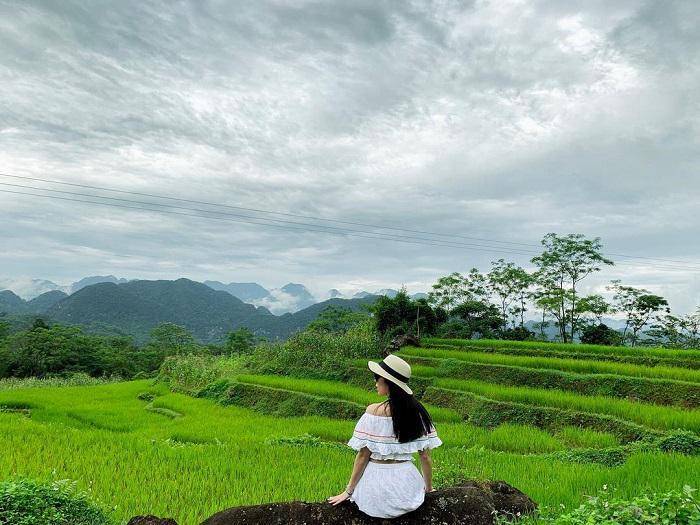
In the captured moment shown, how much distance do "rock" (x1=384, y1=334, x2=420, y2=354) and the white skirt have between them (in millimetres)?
Result: 17670

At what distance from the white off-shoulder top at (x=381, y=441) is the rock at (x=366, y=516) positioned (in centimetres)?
47

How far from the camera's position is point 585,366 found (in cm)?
1527

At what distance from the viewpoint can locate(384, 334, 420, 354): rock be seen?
70.4 ft

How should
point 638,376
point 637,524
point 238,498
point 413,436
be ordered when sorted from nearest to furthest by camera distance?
point 637,524 → point 413,436 → point 238,498 → point 638,376

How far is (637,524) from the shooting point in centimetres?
313

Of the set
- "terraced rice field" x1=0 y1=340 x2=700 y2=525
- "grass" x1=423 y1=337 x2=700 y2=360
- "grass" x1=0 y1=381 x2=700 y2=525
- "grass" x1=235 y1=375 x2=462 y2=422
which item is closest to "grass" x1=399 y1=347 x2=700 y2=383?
"terraced rice field" x1=0 y1=340 x2=700 y2=525

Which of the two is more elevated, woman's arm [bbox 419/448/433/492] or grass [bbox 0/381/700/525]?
woman's arm [bbox 419/448/433/492]

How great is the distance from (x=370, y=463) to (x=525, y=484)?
3.47 metres

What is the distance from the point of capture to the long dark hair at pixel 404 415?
11.7 feet

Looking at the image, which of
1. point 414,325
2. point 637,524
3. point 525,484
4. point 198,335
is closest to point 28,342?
point 414,325

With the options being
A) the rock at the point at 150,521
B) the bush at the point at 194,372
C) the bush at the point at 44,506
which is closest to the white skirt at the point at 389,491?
the rock at the point at 150,521

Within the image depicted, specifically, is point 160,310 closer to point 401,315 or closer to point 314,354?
point 401,315

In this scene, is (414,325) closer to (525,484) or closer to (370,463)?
(525,484)

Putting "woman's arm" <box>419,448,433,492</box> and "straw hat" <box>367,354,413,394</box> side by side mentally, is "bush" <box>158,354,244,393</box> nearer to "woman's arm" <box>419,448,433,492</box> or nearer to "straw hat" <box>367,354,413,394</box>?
"woman's arm" <box>419,448,433,492</box>
